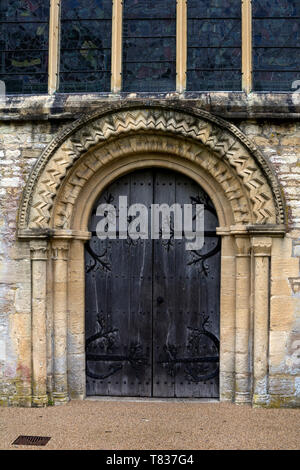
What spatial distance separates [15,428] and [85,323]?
145 cm

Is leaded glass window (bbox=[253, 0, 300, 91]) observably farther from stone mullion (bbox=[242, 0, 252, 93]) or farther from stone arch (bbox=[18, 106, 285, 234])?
stone arch (bbox=[18, 106, 285, 234])

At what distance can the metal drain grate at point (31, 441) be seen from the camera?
5.04m

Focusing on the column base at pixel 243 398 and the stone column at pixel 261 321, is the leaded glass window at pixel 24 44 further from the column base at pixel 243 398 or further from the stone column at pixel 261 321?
the column base at pixel 243 398

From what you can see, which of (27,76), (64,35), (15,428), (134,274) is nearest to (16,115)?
(27,76)

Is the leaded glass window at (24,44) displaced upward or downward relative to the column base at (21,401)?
upward

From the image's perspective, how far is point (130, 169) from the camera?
6.45 meters

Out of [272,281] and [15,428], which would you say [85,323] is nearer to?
[15,428]

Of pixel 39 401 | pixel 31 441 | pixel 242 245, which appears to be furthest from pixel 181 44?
pixel 31 441

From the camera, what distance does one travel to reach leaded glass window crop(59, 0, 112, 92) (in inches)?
255

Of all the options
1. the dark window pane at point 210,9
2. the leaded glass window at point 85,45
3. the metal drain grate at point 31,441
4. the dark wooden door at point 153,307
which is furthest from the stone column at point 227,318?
the dark window pane at point 210,9

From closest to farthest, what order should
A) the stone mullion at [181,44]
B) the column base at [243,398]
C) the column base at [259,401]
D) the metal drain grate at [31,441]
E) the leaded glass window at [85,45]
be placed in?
the metal drain grate at [31,441] < the column base at [259,401] < the column base at [243,398] < the stone mullion at [181,44] < the leaded glass window at [85,45]

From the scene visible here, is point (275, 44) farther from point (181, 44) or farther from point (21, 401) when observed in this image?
point (21, 401)

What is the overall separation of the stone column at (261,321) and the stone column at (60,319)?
205cm

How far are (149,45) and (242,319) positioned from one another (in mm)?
3225
